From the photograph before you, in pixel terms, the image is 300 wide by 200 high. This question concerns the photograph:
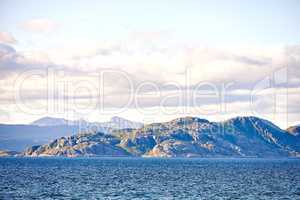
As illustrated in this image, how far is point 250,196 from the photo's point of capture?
437ft

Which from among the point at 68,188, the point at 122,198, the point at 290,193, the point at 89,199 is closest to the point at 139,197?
the point at 122,198

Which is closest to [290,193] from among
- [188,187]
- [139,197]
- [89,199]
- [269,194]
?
[269,194]

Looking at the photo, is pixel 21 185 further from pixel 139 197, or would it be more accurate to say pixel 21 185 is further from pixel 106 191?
Result: pixel 139 197

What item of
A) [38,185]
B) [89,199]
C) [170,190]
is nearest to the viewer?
[89,199]

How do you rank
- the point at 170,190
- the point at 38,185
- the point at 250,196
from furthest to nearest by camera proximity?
the point at 38,185
the point at 170,190
the point at 250,196

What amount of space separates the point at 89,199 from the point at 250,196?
39889 mm

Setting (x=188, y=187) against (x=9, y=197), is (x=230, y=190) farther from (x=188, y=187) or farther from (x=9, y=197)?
(x=9, y=197)

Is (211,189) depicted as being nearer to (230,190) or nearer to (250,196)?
(230,190)

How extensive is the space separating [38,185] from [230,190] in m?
54.6

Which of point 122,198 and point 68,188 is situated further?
point 68,188

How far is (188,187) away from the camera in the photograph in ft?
516

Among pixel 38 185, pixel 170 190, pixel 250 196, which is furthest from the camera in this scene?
pixel 38 185

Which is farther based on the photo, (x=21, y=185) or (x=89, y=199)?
(x=21, y=185)

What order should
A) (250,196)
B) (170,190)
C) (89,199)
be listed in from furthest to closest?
(170,190) → (250,196) → (89,199)
